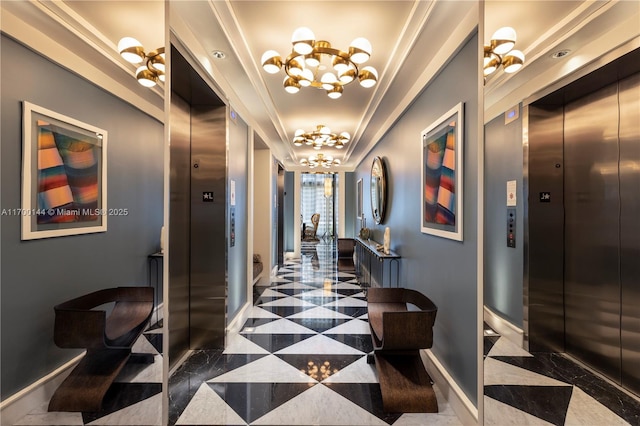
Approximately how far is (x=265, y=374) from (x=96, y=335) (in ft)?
5.97

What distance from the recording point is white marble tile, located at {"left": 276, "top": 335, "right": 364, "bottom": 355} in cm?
294

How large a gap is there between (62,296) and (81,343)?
7.6 inches

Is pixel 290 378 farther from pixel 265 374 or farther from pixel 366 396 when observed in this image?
pixel 366 396

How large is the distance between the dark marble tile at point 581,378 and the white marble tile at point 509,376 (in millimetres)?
21

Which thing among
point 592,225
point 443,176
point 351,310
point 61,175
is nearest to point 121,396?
point 61,175

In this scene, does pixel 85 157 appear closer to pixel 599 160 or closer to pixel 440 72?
pixel 599 160

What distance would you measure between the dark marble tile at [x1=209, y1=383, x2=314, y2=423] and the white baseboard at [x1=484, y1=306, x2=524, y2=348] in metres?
1.58

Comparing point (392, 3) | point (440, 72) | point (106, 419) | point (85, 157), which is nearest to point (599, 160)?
point (440, 72)

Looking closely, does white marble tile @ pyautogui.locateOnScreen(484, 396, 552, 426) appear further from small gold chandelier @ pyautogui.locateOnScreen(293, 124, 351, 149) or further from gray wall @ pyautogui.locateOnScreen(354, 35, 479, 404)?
small gold chandelier @ pyautogui.locateOnScreen(293, 124, 351, 149)

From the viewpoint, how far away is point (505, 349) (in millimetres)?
1384

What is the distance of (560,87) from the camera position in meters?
1.20

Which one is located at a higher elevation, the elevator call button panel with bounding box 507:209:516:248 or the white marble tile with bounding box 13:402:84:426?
the elevator call button panel with bounding box 507:209:516:248

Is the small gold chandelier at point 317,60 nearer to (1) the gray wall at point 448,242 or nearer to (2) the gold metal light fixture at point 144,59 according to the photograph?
(1) the gray wall at point 448,242

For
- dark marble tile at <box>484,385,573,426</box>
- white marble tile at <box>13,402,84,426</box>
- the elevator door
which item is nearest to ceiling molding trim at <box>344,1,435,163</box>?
the elevator door
